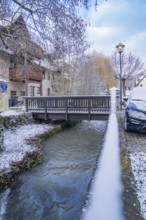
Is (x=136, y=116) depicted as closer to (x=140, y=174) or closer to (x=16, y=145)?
(x=140, y=174)

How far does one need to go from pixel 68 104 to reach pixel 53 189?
871 centimetres

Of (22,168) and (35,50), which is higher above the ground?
(35,50)

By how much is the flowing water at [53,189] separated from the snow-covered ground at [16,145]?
0.58 m

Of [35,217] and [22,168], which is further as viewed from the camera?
[22,168]

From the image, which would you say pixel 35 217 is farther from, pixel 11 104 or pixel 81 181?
pixel 11 104

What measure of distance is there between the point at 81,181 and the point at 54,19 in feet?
16.2

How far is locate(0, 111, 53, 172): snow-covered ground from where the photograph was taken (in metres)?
7.06

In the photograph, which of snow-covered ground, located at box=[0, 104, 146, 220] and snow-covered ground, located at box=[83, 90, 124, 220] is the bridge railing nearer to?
snow-covered ground, located at box=[0, 104, 146, 220]

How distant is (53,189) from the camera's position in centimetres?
584

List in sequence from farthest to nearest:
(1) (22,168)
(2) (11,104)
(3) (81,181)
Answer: (2) (11,104)
(1) (22,168)
(3) (81,181)

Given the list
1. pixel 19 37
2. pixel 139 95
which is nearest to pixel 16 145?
pixel 19 37

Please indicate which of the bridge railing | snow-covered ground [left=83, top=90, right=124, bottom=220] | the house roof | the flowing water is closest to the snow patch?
the flowing water

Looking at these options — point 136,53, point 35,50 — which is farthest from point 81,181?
point 136,53

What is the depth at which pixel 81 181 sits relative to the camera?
20.7 feet
